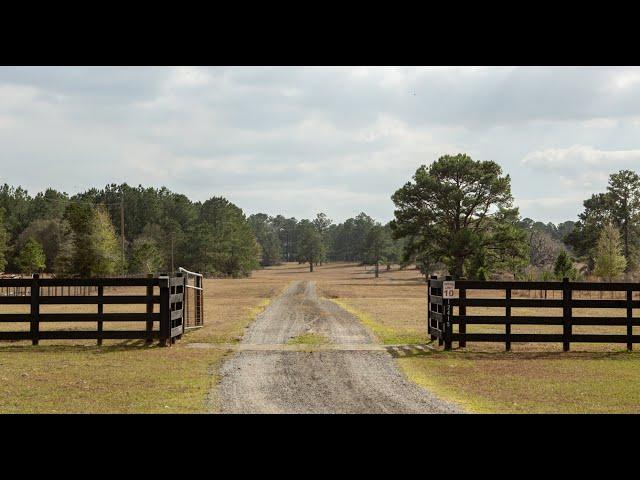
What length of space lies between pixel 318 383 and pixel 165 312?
6.43 meters

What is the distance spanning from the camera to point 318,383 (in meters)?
10.8

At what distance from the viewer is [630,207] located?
8238cm

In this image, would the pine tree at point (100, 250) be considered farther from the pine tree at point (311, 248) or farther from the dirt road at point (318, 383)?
the pine tree at point (311, 248)

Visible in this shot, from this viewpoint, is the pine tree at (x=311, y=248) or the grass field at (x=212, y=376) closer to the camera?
the grass field at (x=212, y=376)

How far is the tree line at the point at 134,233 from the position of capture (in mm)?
72938

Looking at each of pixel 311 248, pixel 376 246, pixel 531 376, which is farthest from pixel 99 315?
pixel 311 248

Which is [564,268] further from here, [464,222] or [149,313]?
[149,313]

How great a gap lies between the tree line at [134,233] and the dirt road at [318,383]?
48284mm

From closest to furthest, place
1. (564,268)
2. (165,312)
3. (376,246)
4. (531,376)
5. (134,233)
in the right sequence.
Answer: (531,376) < (165,312) < (564,268) < (134,233) < (376,246)

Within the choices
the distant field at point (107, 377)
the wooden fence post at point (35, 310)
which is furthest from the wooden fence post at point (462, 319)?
the wooden fence post at point (35, 310)
